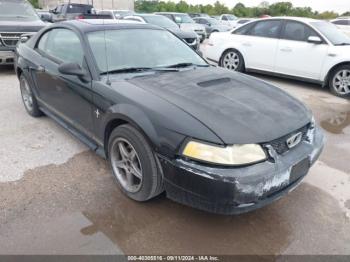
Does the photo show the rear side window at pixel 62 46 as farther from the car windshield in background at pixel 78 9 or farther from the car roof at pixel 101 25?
the car windshield in background at pixel 78 9

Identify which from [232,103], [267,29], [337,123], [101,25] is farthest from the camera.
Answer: [267,29]

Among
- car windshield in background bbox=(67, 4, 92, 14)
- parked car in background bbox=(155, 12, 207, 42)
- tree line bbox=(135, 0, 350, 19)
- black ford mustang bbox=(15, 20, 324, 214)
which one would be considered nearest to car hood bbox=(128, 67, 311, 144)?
black ford mustang bbox=(15, 20, 324, 214)

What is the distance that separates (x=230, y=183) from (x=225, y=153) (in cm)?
21

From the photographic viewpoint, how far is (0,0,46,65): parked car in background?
736 cm

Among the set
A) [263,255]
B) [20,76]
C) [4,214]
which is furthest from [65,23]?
[263,255]

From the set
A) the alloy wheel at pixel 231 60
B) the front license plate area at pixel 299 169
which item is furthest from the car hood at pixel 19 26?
the front license plate area at pixel 299 169

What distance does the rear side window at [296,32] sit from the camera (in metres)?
6.89

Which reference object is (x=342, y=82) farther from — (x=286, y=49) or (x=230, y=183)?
(x=230, y=183)

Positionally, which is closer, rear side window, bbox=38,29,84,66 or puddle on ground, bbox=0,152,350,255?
puddle on ground, bbox=0,152,350,255

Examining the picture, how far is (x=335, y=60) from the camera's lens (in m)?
6.46

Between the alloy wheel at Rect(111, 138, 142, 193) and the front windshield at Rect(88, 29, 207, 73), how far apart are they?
0.81 m

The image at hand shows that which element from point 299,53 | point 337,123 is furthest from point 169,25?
point 337,123

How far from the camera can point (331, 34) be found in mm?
6879

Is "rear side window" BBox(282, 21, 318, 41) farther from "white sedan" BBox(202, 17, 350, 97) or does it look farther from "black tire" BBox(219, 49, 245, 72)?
"black tire" BBox(219, 49, 245, 72)
